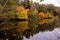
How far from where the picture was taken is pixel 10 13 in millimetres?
7000

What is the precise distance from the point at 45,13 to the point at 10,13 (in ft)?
6.92

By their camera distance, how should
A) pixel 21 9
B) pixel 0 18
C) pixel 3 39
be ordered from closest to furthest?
pixel 3 39 → pixel 0 18 → pixel 21 9

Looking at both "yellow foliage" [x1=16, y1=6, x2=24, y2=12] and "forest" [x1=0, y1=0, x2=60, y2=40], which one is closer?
"forest" [x1=0, y1=0, x2=60, y2=40]

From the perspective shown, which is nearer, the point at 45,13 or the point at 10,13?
the point at 10,13

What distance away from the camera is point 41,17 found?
8.38 m

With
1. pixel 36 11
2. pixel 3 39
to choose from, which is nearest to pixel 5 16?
pixel 36 11

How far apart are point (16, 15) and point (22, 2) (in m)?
0.92

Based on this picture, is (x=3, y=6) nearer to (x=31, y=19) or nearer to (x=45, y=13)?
(x=31, y=19)

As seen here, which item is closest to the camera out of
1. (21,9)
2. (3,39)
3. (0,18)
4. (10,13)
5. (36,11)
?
(3,39)

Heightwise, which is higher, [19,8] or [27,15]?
[19,8]

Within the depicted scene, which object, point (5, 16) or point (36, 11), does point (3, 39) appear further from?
point (36, 11)

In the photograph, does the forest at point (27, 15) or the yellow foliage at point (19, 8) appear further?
the yellow foliage at point (19, 8)

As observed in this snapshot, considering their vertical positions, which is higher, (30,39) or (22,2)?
(22,2)

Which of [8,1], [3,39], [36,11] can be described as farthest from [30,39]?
[36,11]
